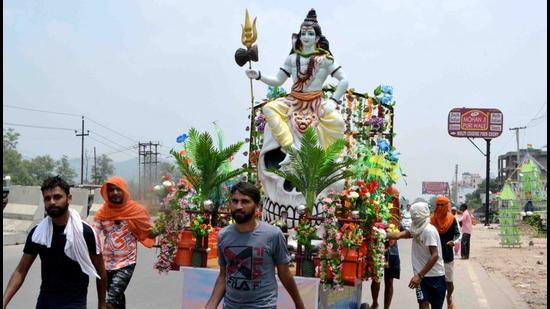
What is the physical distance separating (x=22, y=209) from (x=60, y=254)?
18.4 m

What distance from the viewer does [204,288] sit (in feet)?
22.7

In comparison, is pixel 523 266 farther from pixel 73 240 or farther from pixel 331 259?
pixel 73 240

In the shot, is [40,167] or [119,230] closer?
[119,230]

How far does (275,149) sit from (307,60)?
1224mm

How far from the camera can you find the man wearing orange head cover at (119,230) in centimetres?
677

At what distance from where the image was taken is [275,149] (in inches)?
378

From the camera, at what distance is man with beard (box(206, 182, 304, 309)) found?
187 inches

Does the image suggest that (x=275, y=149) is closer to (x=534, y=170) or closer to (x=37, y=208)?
(x=37, y=208)

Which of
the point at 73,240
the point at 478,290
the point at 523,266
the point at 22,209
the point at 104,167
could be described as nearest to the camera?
the point at 73,240

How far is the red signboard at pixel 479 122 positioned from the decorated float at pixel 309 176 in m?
35.4

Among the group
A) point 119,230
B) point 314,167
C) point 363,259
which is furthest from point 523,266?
point 119,230

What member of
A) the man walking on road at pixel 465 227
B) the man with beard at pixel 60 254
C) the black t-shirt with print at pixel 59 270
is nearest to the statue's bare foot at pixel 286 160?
the man with beard at pixel 60 254

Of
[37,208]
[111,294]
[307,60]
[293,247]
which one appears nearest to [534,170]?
[37,208]

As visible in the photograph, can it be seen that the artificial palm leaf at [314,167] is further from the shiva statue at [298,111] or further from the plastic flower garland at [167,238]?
the shiva statue at [298,111]
